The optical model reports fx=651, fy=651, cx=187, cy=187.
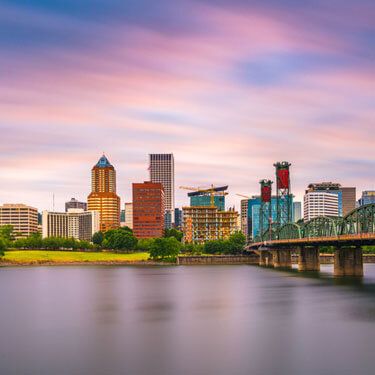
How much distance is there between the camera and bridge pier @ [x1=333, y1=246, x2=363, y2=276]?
149 meters

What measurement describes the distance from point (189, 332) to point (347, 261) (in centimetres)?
9207

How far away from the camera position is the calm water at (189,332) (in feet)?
165

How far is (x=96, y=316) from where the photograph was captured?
78688 mm

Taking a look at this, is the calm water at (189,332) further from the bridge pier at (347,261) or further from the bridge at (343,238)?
the bridge pier at (347,261)

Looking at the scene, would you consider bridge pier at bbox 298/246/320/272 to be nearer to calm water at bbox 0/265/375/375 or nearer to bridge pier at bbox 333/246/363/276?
bridge pier at bbox 333/246/363/276

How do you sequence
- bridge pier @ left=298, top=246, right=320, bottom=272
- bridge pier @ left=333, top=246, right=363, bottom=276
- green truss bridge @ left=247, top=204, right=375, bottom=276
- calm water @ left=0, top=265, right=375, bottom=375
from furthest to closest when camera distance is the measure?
bridge pier @ left=298, top=246, right=320, bottom=272 → bridge pier @ left=333, top=246, right=363, bottom=276 → green truss bridge @ left=247, top=204, right=375, bottom=276 → calm water @ left=0, top=265, right=375, bottom=375

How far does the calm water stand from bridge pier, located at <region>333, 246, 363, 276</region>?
3841cm

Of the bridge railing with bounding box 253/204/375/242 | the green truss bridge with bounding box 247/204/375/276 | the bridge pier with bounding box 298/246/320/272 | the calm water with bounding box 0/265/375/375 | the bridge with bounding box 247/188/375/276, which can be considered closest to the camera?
the calm water with bounding box 0/265/375/375

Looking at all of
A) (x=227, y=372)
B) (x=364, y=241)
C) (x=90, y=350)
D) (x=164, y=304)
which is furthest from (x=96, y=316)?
(x=364, y=241)

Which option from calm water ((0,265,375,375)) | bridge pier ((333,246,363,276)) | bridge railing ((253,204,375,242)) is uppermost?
bridge railing ((253,204,375,242))

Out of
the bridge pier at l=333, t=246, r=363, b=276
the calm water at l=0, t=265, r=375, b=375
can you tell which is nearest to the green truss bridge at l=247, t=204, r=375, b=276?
the bridge pier at l=333, t=246, r=363, b=276

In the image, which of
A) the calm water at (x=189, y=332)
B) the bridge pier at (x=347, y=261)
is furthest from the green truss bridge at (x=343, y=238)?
the calm water at (x=189, y=332)

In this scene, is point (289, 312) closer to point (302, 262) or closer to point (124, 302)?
point (124, 302)

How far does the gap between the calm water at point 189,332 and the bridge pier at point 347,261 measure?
38409mm
